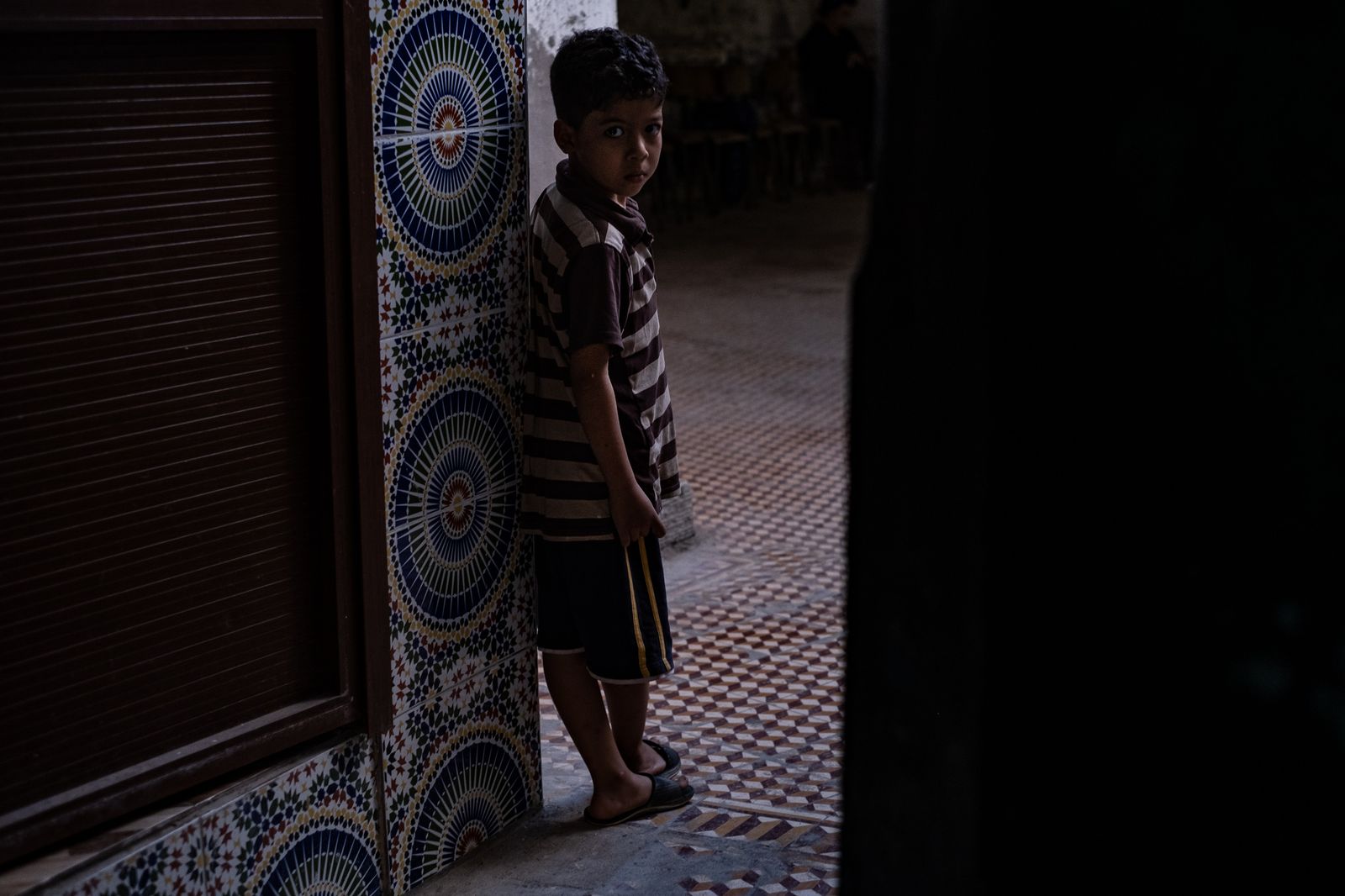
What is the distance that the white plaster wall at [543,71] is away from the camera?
12.4ft

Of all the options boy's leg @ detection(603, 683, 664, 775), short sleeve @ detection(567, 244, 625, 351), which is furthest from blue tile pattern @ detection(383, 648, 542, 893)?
short sleeve @ detection(567, 244, 625, 351)

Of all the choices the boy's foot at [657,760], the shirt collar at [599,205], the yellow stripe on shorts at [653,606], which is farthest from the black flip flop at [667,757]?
Result: the shirt collar at [599,205]

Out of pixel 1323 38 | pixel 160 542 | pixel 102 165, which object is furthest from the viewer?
pixel 160 542

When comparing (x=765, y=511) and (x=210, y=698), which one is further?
(x=765, y=511)

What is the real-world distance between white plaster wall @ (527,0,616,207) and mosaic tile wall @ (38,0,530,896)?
134 cm

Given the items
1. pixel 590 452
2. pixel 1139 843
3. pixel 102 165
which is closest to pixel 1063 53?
pixel 1139 843

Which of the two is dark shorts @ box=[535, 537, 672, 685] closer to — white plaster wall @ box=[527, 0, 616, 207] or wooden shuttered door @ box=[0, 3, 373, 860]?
wooden shuttered door @ box=[0, 3, 373, 860]

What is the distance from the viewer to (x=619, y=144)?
2.42 m

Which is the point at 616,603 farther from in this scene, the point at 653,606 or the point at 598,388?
the point at 598,388

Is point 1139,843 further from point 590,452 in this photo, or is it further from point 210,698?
point 590,452

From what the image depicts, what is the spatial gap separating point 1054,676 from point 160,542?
1.35 meters

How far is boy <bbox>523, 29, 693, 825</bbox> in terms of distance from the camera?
2367 mm

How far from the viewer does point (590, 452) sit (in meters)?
2.44

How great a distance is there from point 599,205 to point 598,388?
286 millimetres
